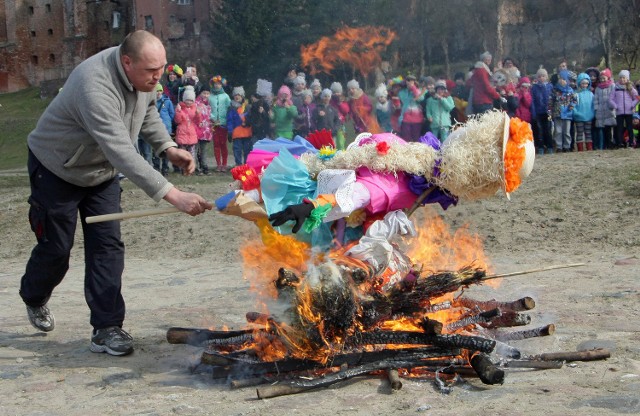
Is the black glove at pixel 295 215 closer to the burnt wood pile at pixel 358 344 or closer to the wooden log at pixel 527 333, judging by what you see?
the burnt wood pile at pixel 358 344

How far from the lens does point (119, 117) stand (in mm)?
5148

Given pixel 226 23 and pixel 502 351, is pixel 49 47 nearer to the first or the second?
pixel 226 23

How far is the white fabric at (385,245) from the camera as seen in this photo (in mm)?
4844

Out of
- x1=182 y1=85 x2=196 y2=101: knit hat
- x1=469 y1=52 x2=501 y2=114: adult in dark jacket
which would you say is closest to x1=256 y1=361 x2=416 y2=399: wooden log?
x1=182 y1=85 x2=196 y2=101: knit hat

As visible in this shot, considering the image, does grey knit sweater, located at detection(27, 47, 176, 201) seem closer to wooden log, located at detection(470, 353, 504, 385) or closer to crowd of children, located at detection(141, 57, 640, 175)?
wooden log, located at detection(470, 353, 504, 385)

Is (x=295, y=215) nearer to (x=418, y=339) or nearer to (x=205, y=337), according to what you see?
(x=418, y=339)

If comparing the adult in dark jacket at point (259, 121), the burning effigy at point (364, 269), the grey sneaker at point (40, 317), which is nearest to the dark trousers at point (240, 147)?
the adult in dark jacket at point (259, 121)

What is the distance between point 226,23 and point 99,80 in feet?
88.7

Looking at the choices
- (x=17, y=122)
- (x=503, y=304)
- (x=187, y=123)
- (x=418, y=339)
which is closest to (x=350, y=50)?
(x=187, y=123)

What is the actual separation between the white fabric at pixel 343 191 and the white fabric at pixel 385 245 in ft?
0.55

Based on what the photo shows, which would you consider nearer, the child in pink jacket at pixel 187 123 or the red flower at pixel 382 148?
the red flower at pixel 382 148

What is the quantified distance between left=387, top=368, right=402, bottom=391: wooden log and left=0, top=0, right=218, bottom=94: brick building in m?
42.0

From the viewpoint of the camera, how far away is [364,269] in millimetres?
4754

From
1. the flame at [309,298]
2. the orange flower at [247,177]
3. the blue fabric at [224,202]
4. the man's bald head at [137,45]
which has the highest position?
the man's bald head at [137,45]
